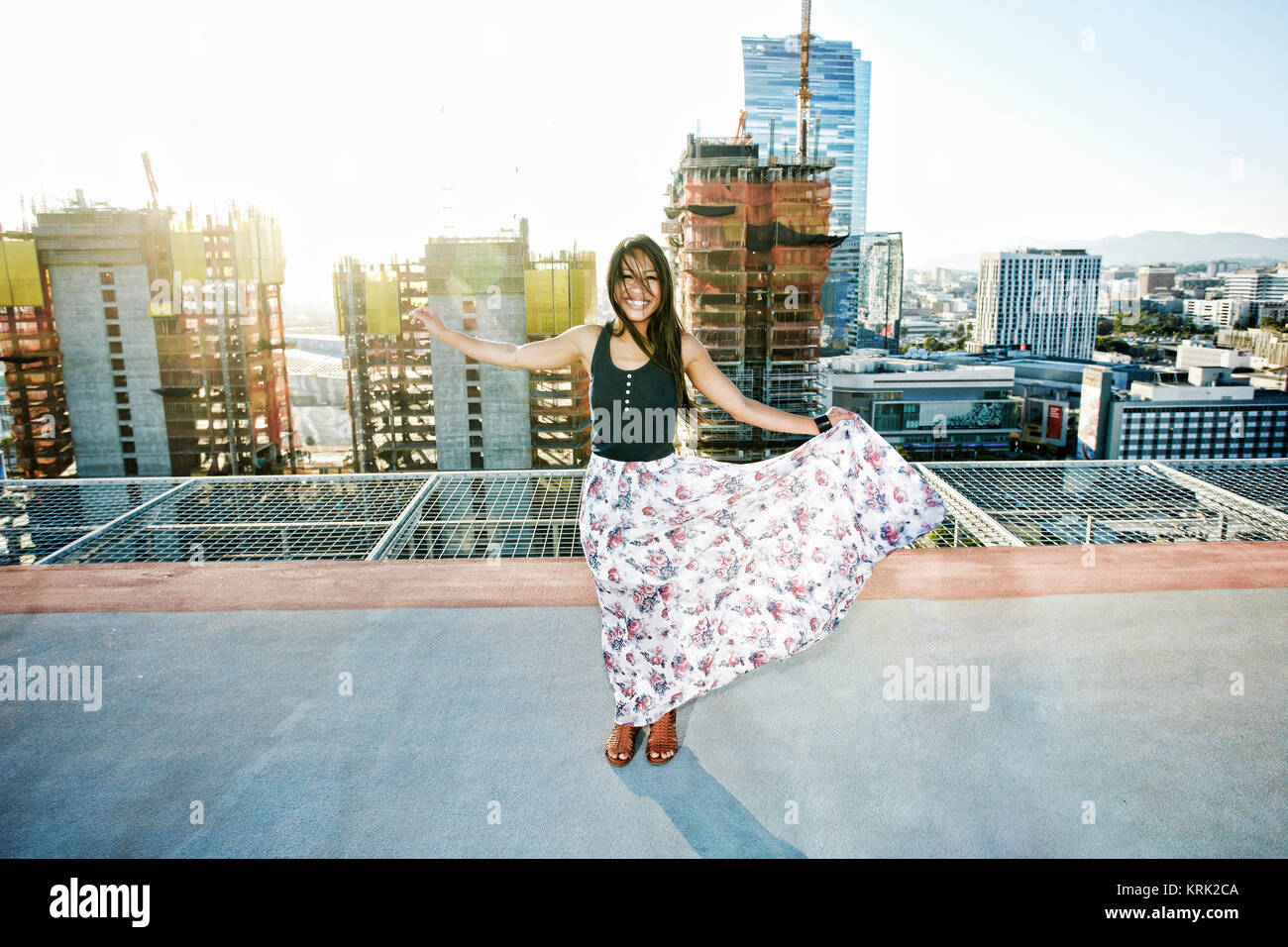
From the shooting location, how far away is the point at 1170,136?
14.5m

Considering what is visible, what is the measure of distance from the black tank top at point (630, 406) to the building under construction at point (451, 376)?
13.1m

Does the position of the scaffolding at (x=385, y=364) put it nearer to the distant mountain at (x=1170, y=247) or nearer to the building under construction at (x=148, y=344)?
the building under construction at (x=148, y=344)

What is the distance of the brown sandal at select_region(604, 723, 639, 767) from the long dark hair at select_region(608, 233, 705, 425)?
2.59 feet

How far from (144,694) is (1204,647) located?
121 inches

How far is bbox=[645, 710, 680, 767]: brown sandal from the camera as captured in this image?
1721 mm

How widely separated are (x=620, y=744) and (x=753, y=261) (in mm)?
16672

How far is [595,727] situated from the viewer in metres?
1.86

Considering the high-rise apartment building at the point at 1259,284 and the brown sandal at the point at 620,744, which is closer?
the brown sandal at the point at 620,744

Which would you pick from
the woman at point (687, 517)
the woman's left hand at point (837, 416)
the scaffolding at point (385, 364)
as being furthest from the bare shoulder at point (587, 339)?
the scaffolding at point (385, 364)

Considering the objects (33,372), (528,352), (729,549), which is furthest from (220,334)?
(729,549)

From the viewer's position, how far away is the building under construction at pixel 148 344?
603 inches

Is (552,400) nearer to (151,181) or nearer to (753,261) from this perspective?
(753,261)
